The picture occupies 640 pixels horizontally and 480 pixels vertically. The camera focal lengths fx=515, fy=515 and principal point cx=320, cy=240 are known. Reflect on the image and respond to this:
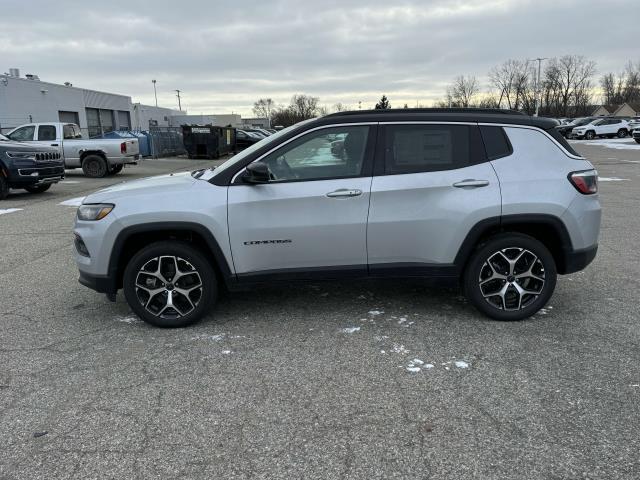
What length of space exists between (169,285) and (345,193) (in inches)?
65.3

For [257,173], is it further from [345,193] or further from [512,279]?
[512,279]

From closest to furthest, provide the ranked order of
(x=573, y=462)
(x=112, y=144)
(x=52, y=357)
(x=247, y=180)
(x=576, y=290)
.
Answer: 1. (x=573, y=462)
2. (x=52, y=357)
3. (x=247, y=180)
4. (x=576, y=290)
5. (x=112, y=144)

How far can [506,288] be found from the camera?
172 inches

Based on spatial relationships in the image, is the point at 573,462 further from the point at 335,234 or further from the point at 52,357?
the point at 52,357

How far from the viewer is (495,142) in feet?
14.2

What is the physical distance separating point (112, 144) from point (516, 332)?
681 inches

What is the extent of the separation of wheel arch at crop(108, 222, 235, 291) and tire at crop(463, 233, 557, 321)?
206cm

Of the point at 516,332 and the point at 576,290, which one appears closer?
the point at 516,332

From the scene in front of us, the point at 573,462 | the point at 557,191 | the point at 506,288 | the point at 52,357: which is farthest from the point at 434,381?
the point at 52,357

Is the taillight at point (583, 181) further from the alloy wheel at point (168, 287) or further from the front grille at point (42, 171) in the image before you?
the front grille at point (42, 171)

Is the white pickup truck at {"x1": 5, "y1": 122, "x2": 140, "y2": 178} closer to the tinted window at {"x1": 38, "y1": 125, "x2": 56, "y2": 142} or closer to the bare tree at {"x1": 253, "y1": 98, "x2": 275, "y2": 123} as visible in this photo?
the tinted window at {"x1": 38, "y1": 125, "x2": 56, "y2": 142}

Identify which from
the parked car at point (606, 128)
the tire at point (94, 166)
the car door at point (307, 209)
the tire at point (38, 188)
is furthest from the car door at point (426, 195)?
the parked car at point (606, 128)

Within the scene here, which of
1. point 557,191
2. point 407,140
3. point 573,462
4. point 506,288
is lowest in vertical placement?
point 573,462

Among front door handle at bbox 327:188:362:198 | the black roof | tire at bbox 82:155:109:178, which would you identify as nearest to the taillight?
the black roof
